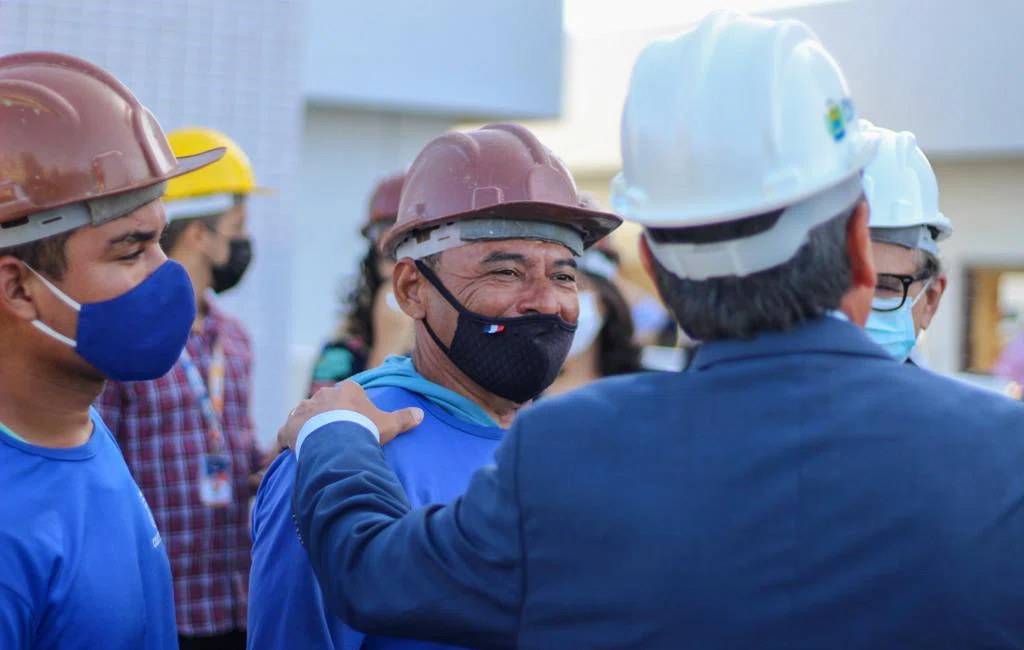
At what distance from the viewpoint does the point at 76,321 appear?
2.29 meters

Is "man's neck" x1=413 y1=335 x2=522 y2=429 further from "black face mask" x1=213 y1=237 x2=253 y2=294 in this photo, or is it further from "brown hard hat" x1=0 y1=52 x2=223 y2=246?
"black face mask" x1=213 y1=237 x2=253 y2=294

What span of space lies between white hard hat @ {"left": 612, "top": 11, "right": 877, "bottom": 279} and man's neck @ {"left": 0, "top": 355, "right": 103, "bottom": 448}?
1.18 m

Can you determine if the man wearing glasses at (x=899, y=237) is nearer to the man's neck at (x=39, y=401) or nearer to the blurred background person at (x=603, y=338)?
the man's neck at (x=39, y=401)

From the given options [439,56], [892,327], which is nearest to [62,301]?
[892,327]

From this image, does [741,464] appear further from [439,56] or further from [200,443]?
[439,56]

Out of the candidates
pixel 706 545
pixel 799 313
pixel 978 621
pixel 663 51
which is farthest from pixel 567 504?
pixel 663 51

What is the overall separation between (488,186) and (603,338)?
3.30m

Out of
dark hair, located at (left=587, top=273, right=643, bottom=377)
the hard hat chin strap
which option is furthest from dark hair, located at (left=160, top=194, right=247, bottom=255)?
the hard hat chin strap

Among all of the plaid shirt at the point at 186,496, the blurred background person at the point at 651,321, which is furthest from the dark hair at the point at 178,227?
the blurred background person at the point at 651,321

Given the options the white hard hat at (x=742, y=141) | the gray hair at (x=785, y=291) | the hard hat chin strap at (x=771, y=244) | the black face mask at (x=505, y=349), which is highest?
the white hard hat at (x=742, y=141)

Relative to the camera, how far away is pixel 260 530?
2484 millimetres

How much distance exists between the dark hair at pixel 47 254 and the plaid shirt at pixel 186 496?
1.85 meters

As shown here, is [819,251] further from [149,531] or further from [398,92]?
[398,92]

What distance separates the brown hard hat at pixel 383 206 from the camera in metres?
5.24
